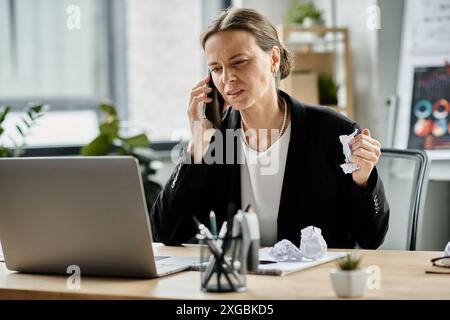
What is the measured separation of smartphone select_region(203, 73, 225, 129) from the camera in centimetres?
240

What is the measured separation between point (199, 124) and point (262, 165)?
224mm

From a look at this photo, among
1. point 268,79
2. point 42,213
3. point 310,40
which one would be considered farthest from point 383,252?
point 310,40

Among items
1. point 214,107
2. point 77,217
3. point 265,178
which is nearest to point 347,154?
point 265,178

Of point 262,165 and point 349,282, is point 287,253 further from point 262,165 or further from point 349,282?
point 262,165

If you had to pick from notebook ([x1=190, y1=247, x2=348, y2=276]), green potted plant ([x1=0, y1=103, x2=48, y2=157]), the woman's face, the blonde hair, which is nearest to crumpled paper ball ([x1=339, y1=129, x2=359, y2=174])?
notebook ([x1=190, y1=247, x2=348, y2=276])

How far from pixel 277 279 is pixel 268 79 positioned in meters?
0.87

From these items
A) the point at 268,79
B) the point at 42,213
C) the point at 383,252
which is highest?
the point at 268,79

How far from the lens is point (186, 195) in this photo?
230 centimetres

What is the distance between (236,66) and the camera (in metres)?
2.29

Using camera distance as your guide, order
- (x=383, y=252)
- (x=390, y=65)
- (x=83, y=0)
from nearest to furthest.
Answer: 1. (x=383, y=252)
2. (x=390, y=65)
3. (x=83, y=0)

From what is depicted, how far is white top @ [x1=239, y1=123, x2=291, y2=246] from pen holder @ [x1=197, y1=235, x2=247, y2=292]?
70 centimetres

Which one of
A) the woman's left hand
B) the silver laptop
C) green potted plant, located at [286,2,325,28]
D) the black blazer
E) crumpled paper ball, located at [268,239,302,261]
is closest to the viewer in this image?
the silver laptop

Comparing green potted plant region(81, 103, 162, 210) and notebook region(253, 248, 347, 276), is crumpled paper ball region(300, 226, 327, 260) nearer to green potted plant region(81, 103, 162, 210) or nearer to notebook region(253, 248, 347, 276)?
notebook region(253, 248, 347, 276)
